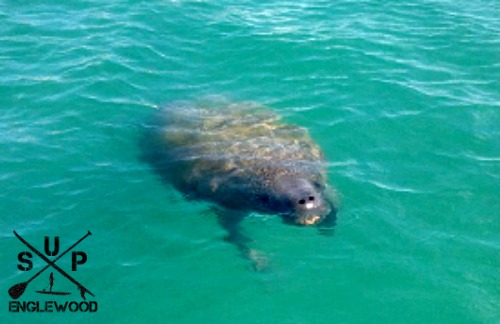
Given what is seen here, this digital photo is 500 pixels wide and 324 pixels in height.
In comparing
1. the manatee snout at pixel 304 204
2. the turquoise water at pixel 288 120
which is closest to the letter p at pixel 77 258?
the turquoise water at pixel 288 120

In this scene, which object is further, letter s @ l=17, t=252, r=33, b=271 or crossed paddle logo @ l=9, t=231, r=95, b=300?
letter s @ l=17, t=252, r=33, b=271

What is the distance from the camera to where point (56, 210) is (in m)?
15.8

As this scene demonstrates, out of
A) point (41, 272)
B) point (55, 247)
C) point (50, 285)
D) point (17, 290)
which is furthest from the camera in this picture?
point (55, 247)

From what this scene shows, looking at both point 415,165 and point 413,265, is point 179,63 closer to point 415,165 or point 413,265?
point 415,165

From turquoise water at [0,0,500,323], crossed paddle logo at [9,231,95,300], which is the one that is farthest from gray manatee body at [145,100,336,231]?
crossed paddle logo at [9,231,95,300]

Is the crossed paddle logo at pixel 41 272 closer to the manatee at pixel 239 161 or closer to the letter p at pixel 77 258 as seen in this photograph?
the letter p at pixel 77 258

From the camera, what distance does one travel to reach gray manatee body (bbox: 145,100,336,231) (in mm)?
14914

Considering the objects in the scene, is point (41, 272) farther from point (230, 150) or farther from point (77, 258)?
point (230, 150)

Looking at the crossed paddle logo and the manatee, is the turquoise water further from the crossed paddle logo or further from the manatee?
the manatee

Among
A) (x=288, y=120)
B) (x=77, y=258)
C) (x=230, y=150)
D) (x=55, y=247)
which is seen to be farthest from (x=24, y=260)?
(x=288, y=120)

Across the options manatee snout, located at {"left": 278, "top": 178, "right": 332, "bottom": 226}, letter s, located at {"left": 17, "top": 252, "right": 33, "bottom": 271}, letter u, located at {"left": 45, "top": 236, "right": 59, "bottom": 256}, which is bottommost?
letter s, located at {"left": 17, "top": 252, "right": 33, "bottom": 271}

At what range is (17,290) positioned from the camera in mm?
13469

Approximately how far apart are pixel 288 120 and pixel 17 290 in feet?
30.1

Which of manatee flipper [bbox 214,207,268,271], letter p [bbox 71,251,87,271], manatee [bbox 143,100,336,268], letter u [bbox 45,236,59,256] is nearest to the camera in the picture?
manatee flipper [bbox 214,207,268,271]
